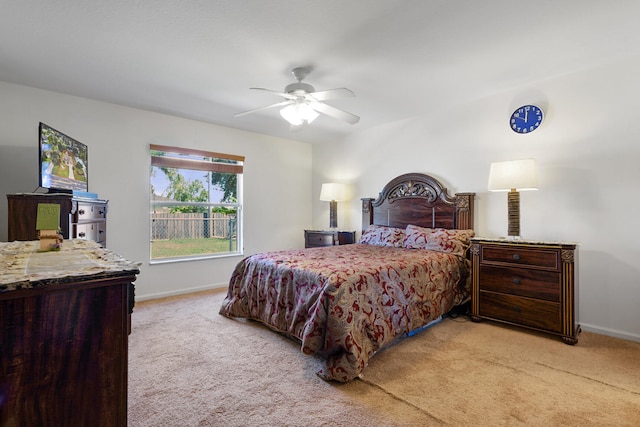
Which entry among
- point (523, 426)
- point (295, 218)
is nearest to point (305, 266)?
point (523, 426)

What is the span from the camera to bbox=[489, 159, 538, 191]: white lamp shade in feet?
9.19

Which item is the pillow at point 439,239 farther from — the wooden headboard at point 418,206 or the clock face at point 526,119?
the clock face at point 526,119

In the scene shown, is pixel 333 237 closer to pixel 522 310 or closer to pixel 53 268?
pixel 522 310

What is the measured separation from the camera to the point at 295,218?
5.42 m

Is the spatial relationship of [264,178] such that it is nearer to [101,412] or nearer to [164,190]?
[164,190]

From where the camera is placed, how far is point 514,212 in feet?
9.77

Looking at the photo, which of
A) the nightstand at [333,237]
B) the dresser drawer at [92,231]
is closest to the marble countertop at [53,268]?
the dresser drawer at [92,231]

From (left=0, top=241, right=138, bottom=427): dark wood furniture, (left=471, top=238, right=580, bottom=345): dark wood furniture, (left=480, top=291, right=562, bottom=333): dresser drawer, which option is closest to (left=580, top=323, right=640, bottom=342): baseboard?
(left=471, top=238, right=580, bottom=345): dark wood furniture

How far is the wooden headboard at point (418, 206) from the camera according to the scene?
3.63m

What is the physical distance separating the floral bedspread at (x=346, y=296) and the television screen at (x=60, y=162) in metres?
1.75

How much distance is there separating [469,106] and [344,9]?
2328 mm

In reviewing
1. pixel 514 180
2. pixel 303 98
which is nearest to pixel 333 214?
pixel 303 98

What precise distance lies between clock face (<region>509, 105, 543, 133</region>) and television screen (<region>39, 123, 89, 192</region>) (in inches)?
170

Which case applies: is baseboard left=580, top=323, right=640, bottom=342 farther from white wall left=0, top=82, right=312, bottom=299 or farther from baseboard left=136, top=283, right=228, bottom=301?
→ baseboard left=136, top=283, right=228, bottom=301
